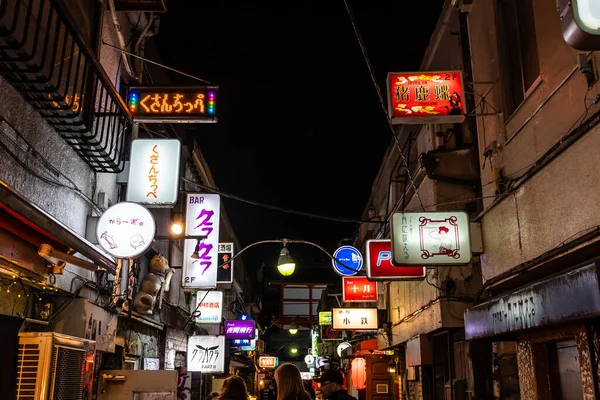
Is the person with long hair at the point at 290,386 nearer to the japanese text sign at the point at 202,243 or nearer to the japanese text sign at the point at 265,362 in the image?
the japanese text sign at the point at 202,243

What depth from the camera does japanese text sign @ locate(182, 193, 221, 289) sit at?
1761 cm

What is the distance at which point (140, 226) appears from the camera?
1025 centimetres

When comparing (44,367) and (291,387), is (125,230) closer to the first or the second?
(44,367)

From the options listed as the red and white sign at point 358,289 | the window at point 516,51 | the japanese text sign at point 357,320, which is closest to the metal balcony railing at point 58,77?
the window at point 516,51

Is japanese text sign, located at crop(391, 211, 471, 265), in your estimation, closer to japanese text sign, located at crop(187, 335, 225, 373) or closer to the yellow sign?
japanese text sign, located at crop(187, 335, 225, 373)

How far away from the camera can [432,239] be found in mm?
10766

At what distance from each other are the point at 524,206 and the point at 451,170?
6.15 m

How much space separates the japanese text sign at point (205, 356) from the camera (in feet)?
70.9

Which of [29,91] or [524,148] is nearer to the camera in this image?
[29,91]

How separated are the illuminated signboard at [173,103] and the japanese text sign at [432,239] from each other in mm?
4705

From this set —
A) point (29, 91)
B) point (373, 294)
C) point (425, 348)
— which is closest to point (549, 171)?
point (29, 91)

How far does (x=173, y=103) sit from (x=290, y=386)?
7.34 m

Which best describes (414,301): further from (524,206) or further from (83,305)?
(83,305)

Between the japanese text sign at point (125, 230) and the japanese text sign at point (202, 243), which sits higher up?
the japanese text sign at point (202, 243)
